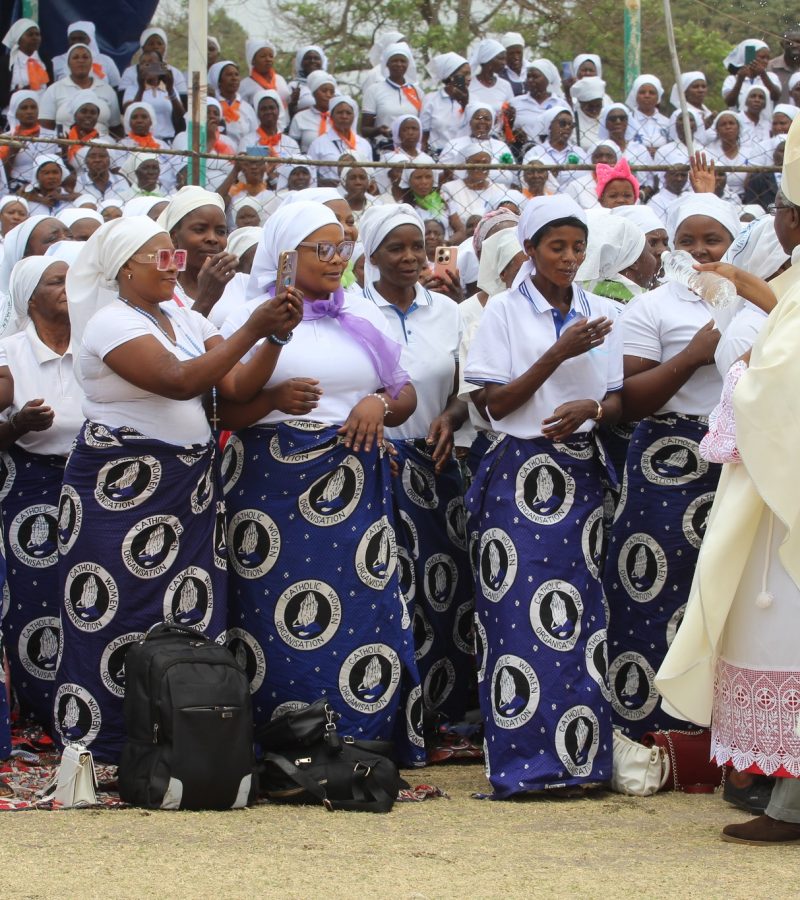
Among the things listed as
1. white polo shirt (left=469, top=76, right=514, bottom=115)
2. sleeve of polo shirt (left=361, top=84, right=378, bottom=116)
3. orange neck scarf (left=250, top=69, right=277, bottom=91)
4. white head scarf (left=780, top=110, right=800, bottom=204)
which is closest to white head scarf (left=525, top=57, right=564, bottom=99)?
white polo shirt (left=469, top=76, right=514, bottom=115)

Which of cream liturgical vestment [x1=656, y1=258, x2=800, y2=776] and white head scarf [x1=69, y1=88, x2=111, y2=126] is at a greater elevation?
white head scarf [x1=69, y1=88, x2=111, y2=126]

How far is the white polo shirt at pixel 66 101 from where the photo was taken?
45.1 feet

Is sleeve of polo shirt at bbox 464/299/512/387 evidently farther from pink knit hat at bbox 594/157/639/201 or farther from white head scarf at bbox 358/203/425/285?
pink knit hat at bbox 594/157/639/201

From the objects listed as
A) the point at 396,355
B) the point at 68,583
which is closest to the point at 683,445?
the point at 396,355

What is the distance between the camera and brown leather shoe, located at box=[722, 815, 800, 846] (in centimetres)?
465

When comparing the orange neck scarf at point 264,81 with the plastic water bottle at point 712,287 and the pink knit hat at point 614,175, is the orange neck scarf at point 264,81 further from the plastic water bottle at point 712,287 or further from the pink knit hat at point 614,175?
the plastic water bottle at point 712,287

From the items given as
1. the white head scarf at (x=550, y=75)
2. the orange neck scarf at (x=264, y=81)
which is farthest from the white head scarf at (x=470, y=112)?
A: the orange neck scarf at (x=264, y=81)

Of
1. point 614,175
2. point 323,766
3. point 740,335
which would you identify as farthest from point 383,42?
point 323,766

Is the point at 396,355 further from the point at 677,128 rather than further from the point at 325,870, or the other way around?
the point at 677,128

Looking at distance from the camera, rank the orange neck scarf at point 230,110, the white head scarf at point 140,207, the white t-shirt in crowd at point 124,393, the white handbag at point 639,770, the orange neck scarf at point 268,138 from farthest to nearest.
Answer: the orange neck scarf at point 230,110
the orange neck scarf at point 268,138
the white head scarf at point 140,207
the white handbag at point 639,770
the white t-shirt in crowd at point 124,393

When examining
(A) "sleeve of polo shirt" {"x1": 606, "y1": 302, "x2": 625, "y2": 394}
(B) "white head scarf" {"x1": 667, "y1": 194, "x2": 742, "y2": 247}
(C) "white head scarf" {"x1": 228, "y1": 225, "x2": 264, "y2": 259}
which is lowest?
(A) "sleeve of polo shirt" {"x1": 606, "y1": 302, "x2": 625, "y2": 394}

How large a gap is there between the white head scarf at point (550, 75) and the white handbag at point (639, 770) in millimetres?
11836

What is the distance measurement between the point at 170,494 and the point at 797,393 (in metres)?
2.24

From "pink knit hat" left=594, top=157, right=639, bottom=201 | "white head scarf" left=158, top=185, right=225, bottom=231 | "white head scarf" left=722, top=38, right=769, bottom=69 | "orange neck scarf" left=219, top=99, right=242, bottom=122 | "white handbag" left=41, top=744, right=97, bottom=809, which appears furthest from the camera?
"white head scarf" left=722, top=38, right=769, bottom=69
